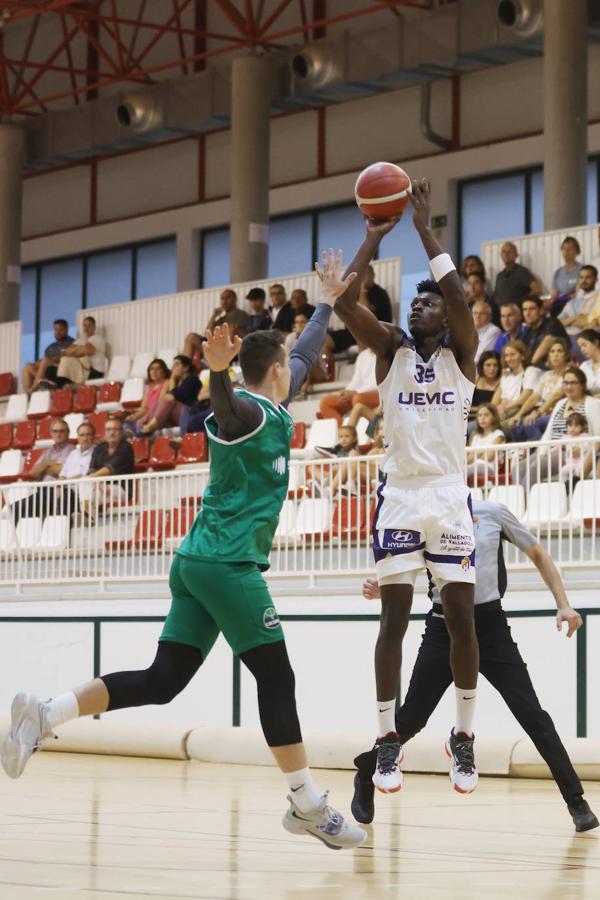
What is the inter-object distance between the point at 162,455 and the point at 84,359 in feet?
21.2

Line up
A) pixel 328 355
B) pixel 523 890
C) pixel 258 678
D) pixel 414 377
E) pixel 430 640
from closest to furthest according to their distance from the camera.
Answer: pixel 523 890 → pixel 258 678 → pixel 414 377 → pixel 430 640 → pixel 328 355

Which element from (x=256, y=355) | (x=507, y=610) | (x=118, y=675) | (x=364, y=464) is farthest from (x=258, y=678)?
(x=364, y=464)

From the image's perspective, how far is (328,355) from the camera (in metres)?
20.4

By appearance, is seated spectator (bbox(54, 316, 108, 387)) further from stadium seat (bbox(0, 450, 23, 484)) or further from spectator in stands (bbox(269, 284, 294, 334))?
spectator in stands (bbox(269, 284, 294, 334))

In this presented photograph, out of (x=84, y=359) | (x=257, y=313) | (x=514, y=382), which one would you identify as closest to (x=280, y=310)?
(x=257, y=313)

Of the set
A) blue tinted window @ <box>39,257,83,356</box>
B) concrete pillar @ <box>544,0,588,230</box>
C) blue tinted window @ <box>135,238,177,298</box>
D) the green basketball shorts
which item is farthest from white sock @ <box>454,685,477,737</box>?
blue tinted window @ <box>39,257,83,356</box>

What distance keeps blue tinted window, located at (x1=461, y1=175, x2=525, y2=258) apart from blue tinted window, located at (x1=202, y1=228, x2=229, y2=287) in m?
5.48

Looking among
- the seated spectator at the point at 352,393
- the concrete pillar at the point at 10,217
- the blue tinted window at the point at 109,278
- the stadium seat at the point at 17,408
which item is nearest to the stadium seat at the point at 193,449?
the seated spectator at the point at 352,393

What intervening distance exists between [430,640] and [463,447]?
1.22 m

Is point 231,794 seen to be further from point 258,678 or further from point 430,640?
point 258,678

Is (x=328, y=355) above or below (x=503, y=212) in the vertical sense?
below

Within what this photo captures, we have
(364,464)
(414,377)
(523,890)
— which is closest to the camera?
(523,890)

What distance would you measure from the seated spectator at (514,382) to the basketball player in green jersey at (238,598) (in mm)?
9737

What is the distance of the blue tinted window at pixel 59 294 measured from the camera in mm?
32750
